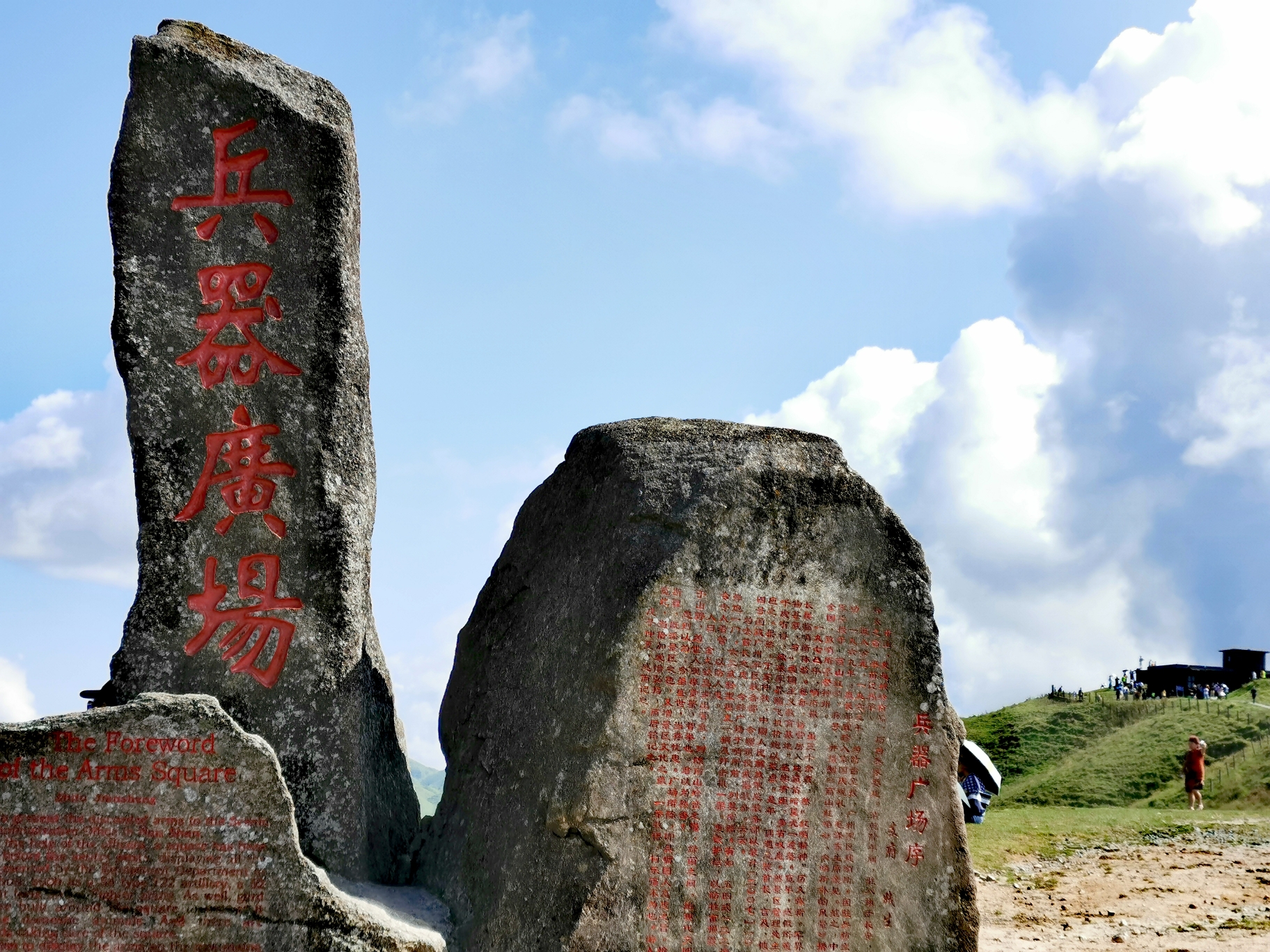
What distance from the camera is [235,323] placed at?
6781 mm

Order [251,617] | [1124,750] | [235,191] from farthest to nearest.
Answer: [1124,750] → [235,191] → [251,617]

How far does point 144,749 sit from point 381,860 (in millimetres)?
1662

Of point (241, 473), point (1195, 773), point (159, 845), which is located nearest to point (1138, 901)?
point (159, 845)

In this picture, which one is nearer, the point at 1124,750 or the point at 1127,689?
the point at 1124,750

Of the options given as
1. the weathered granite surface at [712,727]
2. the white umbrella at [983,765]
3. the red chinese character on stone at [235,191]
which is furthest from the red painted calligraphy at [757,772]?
the white umbrella at [983,765]

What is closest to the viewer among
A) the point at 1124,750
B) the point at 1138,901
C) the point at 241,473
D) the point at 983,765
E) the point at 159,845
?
the point at 159,845

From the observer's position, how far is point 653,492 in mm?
6352

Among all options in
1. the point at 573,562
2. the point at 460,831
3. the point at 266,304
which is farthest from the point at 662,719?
the point at 266,304

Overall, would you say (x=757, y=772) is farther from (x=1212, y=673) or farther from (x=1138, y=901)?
(x=1212, y=673)

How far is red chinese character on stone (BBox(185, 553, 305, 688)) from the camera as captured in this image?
6.49 meters

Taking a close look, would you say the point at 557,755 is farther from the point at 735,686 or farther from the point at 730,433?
the point at 730,433

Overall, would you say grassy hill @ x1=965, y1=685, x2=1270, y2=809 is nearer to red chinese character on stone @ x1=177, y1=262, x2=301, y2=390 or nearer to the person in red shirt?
the person in red shirt

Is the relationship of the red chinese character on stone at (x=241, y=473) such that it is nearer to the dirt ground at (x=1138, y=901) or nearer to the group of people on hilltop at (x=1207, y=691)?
the dirt ground at (x=1138, y=901)

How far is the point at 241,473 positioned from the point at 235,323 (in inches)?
37.1
